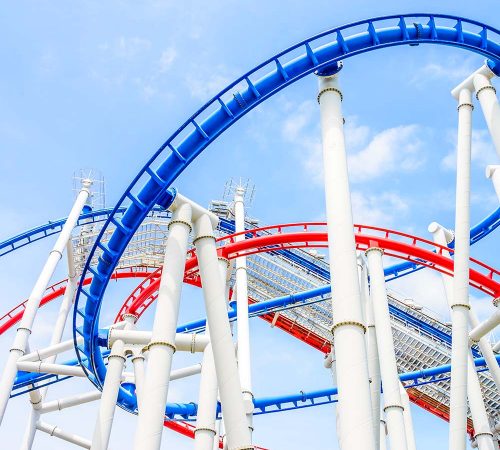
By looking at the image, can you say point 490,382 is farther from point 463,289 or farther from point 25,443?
point 25,443

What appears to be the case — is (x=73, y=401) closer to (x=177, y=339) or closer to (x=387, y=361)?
(x=177, y=339)

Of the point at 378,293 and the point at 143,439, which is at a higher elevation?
the point at 378,293

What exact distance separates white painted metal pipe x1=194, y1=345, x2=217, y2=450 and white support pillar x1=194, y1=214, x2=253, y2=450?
149 cm

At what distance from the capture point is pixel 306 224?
1138 cm

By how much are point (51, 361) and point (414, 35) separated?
8.60m

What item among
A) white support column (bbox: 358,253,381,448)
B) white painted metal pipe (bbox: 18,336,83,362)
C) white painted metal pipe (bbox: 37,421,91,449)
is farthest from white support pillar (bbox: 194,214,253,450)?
white painted metal pipe (bbox: 37,421,91,449)

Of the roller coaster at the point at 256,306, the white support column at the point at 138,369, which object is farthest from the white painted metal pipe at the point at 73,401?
the white support column at the point at 138,369

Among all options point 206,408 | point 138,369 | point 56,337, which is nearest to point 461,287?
point 206,408

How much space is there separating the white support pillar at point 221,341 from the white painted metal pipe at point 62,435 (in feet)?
21.4

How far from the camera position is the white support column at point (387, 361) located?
7.91 metres

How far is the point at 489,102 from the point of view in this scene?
8406mm

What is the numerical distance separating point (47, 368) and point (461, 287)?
22.7ft

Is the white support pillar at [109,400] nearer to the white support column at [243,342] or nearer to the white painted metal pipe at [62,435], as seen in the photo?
the white support column at [243,342]

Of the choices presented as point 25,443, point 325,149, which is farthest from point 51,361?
point 325,149
